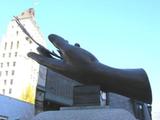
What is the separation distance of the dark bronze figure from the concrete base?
0.87 metres

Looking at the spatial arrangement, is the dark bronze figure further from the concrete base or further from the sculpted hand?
the concrete base

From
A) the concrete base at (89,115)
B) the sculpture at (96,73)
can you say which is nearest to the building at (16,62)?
the sculpture at (96,73)

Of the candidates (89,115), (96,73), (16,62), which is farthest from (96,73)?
(16,62)

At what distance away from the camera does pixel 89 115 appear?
7.72 metres

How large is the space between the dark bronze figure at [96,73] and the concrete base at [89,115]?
0.87 metres

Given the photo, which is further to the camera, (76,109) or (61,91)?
(61,91)

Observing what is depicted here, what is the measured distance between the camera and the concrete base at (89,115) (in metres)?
7.52

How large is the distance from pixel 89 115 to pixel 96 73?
1086 mm

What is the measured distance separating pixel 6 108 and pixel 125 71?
18.4 metres

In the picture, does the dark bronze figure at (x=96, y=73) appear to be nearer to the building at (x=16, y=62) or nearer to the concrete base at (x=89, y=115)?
the concrete base at (x=89, y=115)

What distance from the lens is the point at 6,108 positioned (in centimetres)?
2578

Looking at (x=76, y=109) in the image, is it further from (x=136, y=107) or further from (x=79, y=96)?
(x=136, y=107)

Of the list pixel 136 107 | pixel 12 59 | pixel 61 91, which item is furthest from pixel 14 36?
pixel 136 107

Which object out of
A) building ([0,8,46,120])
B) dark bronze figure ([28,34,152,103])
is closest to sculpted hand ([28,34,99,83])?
dark bronze figure ([28,34,152,103])
